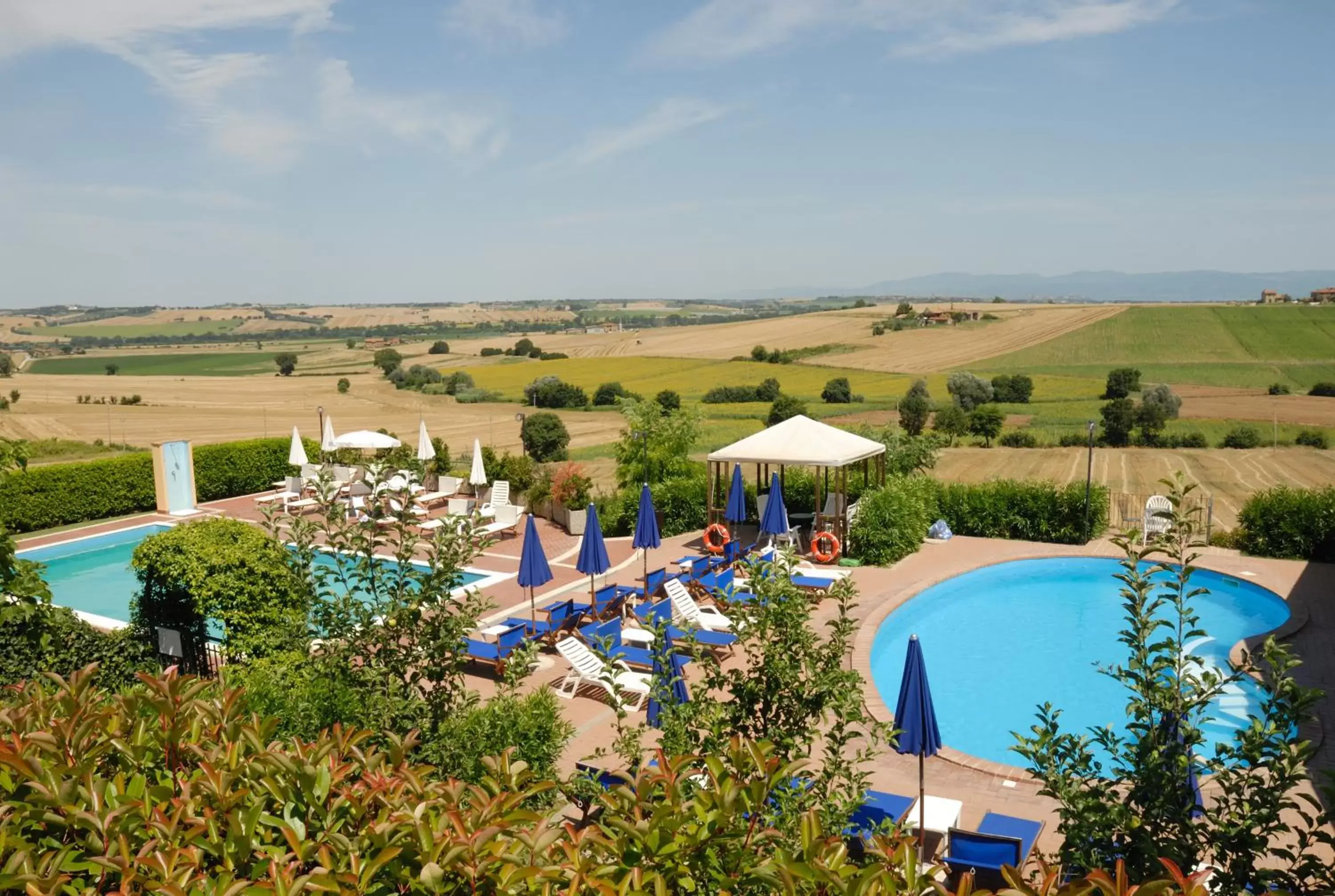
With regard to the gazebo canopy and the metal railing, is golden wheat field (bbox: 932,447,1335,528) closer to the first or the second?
the metal railing

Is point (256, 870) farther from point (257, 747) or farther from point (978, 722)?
point (978, 722)

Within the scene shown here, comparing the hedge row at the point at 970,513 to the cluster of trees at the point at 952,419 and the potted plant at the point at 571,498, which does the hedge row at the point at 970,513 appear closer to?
the potted plant at the point at 571,498

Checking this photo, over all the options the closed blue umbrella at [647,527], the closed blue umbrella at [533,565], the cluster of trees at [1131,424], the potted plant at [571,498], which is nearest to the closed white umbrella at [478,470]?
the potted plant at [571,498]

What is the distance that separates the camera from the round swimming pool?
401 inches

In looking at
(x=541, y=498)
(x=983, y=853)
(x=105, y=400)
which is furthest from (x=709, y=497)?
(x=105, y=400)

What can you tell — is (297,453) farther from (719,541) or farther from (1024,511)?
(1024,511)

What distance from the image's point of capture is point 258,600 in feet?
32.7

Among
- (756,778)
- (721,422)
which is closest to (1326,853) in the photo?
(756,778)

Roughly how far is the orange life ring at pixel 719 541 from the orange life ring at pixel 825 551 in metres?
1.35

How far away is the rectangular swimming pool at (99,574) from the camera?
14.3 meters

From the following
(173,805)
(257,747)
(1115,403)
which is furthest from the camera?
(1115,403)

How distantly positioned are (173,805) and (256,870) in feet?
1.55

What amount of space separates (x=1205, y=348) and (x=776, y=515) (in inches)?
2190

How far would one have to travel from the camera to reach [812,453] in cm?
1487
